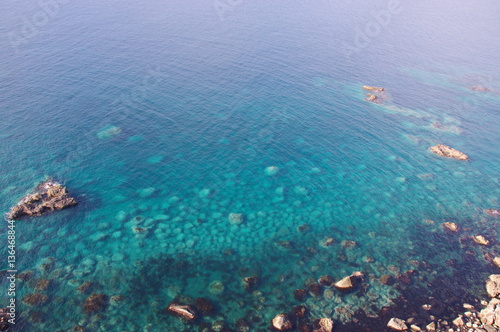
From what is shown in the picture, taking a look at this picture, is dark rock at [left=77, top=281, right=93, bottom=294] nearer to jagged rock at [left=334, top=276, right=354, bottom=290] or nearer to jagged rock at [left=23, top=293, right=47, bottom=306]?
jagged rock at [left=23, top=293, right=47, bottom=306]

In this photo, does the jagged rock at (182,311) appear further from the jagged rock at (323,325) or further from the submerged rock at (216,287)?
the jagged rock at (323,325)

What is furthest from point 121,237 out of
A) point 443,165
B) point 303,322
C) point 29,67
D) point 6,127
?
point 29,67

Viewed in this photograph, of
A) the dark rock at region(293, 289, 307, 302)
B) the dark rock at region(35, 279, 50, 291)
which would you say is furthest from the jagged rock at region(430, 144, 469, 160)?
the dark rock at region(35, 279, 50, 291)

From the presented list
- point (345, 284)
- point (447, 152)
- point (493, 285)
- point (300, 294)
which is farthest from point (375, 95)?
point (300, 294)

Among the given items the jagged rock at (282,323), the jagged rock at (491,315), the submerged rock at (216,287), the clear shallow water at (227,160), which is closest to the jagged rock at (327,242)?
the clear shallow water at (227,160)

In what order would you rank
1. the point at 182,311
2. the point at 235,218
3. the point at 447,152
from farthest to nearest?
the point at 447,152 → the point at 235,218 → the point at 182,311

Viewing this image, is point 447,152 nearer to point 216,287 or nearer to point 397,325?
point 397,325

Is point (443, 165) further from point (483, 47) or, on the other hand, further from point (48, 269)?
point (483, 47)

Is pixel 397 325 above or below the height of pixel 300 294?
below
